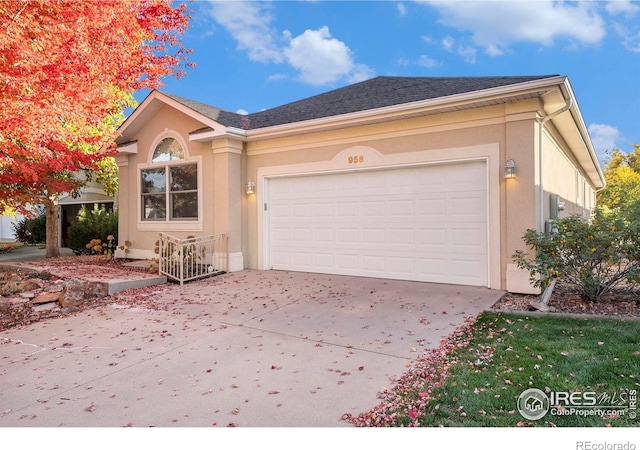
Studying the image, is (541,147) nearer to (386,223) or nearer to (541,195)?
(541,195)

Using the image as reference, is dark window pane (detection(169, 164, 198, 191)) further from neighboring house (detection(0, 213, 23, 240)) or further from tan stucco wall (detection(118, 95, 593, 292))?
neighboring house (detection(0, 213, 23, 240))

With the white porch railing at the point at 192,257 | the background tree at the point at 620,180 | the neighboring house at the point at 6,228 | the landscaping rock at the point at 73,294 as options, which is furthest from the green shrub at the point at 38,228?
the background tree at the point at 620,180

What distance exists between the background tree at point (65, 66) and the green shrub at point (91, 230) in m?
3.07

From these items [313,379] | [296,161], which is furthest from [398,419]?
[296,161]

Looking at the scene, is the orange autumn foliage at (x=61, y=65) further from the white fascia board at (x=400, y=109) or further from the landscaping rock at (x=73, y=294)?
the white fascia board at (x=400, y=109)

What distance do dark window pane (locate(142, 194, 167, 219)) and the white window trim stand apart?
0.44ft

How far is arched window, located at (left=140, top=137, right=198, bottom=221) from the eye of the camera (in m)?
10.1

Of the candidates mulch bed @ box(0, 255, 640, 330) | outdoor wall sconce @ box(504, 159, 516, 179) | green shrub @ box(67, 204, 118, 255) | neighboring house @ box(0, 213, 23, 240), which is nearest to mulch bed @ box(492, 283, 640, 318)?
mulch bed @ box(0, 255, 640, 330)

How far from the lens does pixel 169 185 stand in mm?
10477

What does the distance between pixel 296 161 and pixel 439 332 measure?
5.37m

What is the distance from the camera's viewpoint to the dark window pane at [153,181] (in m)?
10.7

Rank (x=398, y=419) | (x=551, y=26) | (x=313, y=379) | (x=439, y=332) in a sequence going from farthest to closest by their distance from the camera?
1. (x=551, y=26)
2. (x=439, y=332)
3. (x=313, y=379)
4. (x=398, y=419)

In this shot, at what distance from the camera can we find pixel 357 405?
298 cm

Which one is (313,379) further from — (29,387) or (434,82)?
(434,82)
